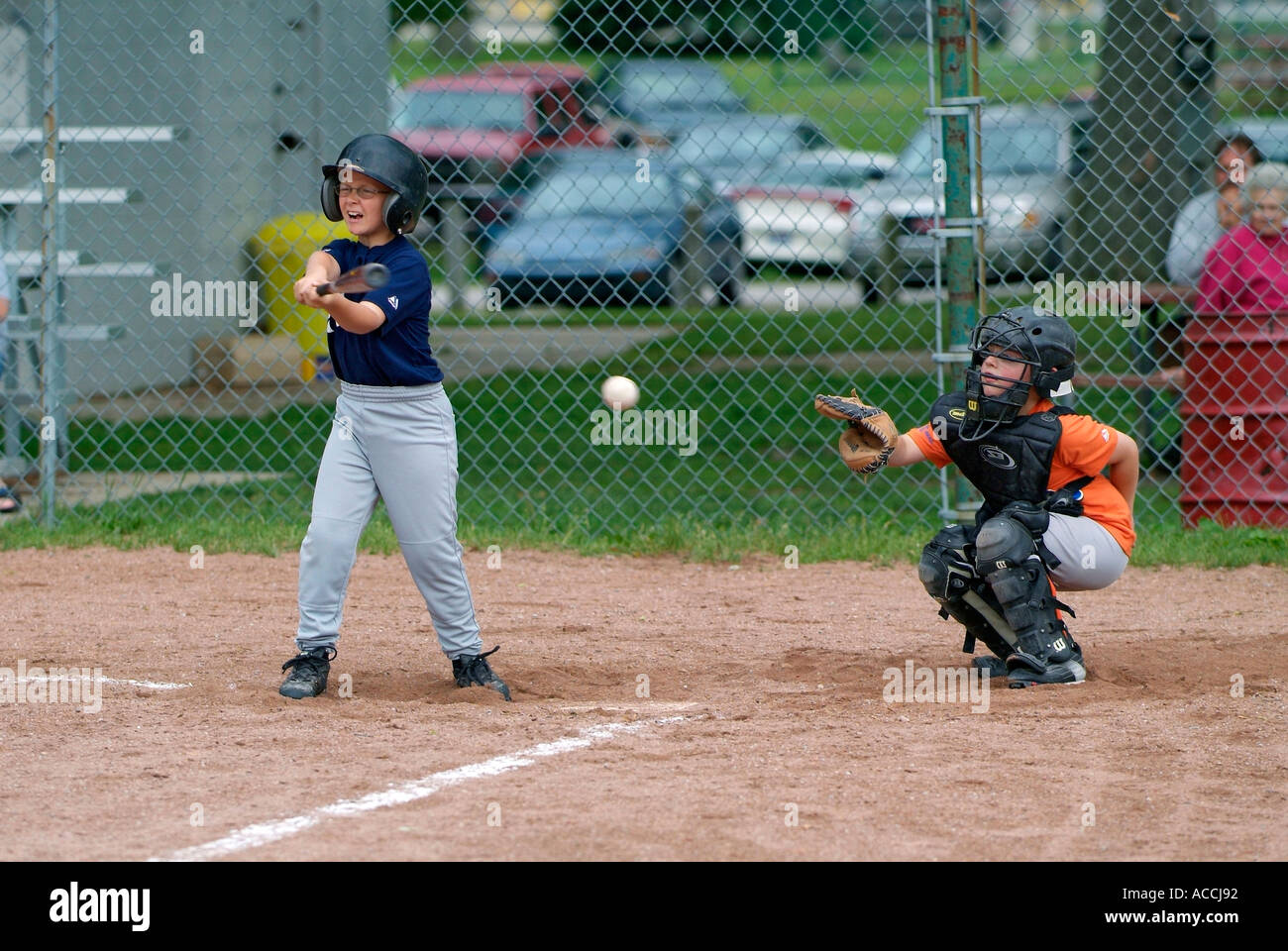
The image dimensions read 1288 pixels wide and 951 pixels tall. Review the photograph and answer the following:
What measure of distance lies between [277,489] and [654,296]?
6.65 metres

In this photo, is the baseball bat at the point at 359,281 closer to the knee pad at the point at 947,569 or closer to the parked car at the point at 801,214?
the knee pad at the point at 947,569

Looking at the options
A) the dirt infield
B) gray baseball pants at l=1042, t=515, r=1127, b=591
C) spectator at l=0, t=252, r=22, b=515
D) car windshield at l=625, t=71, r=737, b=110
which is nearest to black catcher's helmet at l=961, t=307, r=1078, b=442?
gray baseball pants at l=1042, t=515, r=1127, b=591

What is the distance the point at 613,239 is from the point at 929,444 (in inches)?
398

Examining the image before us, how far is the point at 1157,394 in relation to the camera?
9.36 m

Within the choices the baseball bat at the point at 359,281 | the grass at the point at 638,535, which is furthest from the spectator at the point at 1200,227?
the baseball bat at the point at 359,281

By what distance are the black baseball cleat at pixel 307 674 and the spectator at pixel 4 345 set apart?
3570mm

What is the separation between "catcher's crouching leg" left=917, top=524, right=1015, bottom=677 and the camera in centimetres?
493

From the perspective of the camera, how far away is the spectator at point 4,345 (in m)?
7.79

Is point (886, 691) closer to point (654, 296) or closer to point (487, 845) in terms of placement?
point (487, 845)

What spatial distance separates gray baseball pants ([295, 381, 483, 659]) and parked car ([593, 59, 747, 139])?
48.8 feet

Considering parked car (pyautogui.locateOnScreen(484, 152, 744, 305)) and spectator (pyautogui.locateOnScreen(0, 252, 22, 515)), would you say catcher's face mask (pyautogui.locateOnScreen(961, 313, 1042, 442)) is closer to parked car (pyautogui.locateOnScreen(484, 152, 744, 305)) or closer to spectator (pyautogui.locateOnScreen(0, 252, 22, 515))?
spectator (pyautogui.locateOnScreen(0, 252, 22, 515))

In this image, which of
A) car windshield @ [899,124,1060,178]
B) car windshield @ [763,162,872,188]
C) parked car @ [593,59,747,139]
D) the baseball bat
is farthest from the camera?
parked car @ [593,59,747,139]

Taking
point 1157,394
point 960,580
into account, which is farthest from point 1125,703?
point 1157,394

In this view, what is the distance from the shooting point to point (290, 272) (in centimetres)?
1213
